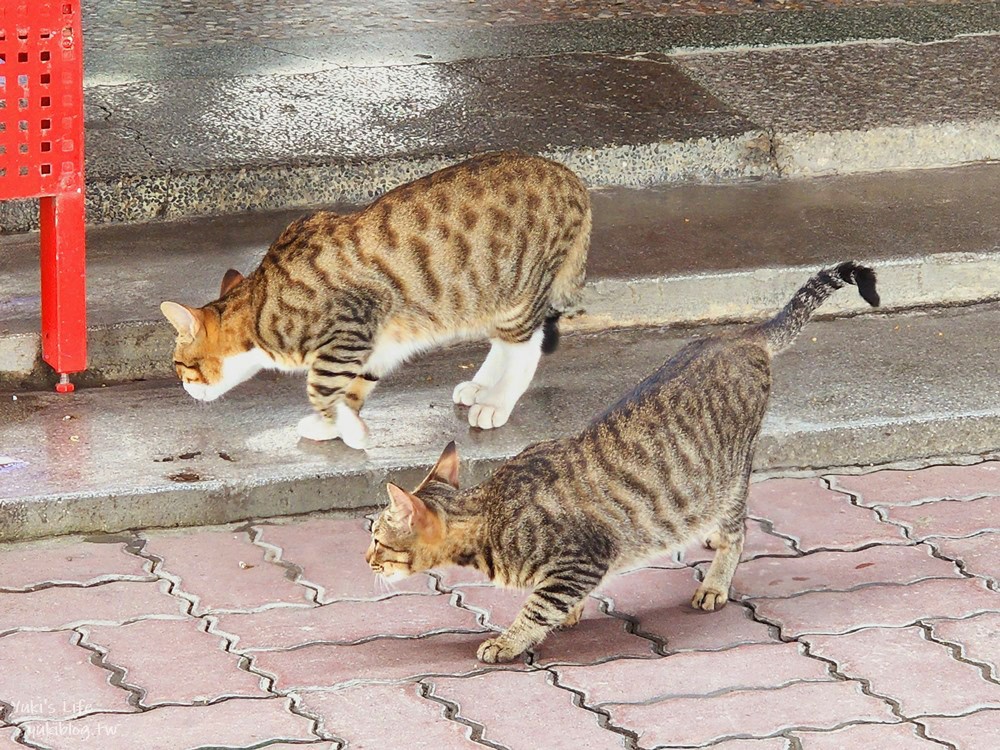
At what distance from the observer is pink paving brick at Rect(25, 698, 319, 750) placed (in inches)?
135

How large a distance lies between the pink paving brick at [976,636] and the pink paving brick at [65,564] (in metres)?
2.14

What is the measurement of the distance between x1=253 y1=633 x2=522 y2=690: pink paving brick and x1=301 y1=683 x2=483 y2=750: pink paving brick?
70 millimetres

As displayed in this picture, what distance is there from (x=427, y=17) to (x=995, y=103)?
3.20 m

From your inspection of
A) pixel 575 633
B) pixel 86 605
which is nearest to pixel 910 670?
pixel 575 633

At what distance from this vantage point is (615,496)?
156 inches

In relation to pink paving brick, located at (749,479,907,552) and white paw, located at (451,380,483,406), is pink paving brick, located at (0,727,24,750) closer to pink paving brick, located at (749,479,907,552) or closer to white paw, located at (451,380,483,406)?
white paw, located at (451,380,483,406)

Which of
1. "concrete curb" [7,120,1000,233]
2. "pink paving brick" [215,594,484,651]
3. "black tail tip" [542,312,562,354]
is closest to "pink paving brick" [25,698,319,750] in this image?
"pink paving brick" [215,594,484,651]

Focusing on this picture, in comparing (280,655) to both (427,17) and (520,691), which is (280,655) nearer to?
(520,691)

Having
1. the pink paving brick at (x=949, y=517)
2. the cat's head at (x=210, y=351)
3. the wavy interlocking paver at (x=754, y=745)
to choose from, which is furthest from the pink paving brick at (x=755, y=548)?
the cat's head at (x=210, y=351)

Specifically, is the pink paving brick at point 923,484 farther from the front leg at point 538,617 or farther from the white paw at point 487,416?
the front leg at point 538,617

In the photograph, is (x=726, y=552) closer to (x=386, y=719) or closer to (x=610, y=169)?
(x=386, y=719)

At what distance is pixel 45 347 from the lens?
208 inches

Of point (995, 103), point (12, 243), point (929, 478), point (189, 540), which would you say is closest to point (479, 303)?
point (189, 540)

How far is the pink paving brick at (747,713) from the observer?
11.5ft
